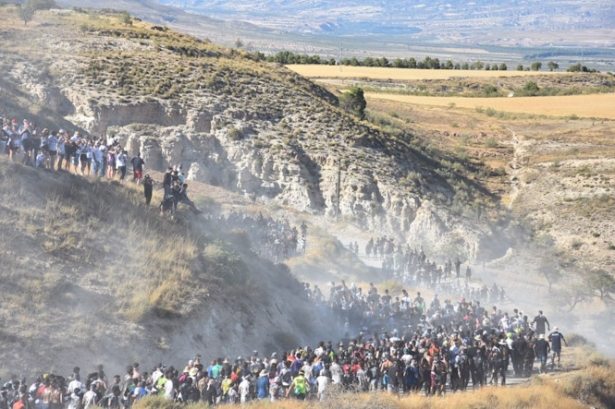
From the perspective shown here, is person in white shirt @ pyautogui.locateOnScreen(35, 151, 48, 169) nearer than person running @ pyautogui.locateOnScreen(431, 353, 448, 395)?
No

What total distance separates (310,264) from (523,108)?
2393 inches

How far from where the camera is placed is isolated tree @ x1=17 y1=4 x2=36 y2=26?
200 ft

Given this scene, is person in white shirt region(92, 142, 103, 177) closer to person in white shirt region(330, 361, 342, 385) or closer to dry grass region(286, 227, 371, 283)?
person in white shirt region(330, 361, 342, 385)

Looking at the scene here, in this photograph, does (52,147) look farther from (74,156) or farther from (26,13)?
(26,13)

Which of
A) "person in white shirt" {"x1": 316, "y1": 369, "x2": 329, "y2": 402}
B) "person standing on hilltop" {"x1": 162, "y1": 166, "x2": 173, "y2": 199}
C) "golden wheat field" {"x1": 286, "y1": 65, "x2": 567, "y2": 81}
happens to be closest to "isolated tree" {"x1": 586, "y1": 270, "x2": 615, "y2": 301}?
"person standing on hilltop" {"x1": 162, "y1": 166, "x2": 173, "y2": 199}

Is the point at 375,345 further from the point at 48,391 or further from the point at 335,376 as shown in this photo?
the point at 48,391

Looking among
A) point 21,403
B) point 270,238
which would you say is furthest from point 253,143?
point 21,403

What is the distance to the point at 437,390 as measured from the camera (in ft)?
69.1

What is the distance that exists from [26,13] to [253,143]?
2160 cm

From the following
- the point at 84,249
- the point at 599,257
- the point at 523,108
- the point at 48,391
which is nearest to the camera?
the point at 48,391

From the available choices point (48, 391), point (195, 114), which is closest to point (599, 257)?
point (195, 114)

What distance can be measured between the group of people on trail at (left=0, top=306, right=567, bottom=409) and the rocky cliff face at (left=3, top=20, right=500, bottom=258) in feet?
70.3

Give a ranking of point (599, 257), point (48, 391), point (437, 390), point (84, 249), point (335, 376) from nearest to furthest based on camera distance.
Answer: point (48, 391)
point (335, 376)
point (437, 390)
point (84, 249)
point (599, 257)

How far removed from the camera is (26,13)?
62094 millimetres
